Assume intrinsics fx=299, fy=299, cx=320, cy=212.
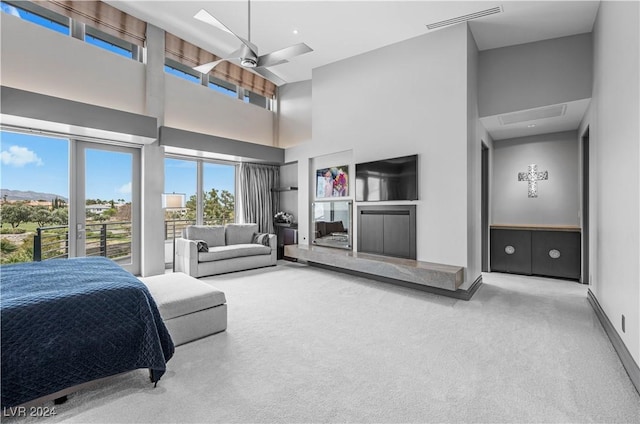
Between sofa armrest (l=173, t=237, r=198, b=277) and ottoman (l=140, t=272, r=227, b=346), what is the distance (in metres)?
1.94

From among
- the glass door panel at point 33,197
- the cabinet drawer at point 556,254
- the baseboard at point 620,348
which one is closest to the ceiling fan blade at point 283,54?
the glass door panel at point 33,197

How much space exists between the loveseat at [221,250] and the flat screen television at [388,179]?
2.12 meters

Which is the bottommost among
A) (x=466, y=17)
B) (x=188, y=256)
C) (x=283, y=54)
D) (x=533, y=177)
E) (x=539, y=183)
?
(x=188, y=256)

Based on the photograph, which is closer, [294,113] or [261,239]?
[261,239]

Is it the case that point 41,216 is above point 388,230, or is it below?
above

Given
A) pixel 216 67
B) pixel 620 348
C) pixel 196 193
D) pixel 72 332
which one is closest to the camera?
pixel 72 332

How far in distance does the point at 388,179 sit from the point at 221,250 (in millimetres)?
3042

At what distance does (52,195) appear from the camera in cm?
435

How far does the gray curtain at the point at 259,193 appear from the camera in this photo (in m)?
6.86

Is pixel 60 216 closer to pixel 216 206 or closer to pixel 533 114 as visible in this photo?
pixel 216 206

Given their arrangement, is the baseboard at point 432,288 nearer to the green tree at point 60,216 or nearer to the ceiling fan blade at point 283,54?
the ceiling fan blade at point 283,54

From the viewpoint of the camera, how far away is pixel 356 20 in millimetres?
4195

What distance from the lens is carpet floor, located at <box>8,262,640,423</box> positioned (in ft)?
5.57

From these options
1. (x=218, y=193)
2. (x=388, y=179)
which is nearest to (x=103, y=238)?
(x=218, y=193)
